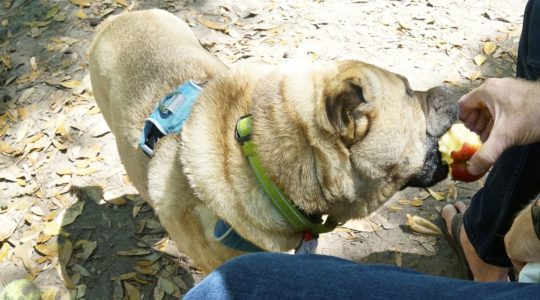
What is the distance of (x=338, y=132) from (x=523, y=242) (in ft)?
2.61

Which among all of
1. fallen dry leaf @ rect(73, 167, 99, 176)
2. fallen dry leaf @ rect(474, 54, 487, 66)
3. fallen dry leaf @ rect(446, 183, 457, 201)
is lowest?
fallen dry leaf @ rect(73, 167, 99, 176)

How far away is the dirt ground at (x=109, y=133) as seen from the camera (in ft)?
10.7

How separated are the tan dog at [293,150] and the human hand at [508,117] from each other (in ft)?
0.88

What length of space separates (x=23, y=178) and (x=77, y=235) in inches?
32.8

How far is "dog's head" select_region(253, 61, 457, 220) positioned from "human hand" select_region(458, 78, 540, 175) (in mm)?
273

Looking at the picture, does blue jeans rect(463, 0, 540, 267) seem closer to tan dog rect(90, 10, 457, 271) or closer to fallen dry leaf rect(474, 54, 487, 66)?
tan dog rect(90, 10, 457, 271)

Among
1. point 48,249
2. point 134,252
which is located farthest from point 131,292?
point 48,249

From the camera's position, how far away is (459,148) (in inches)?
85.9

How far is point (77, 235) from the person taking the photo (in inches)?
138

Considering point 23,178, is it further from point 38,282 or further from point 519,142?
point 519,142

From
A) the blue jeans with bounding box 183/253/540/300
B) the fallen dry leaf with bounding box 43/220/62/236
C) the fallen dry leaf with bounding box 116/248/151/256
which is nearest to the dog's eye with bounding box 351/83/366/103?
the blue jeans with bounding box 183/253/540/300

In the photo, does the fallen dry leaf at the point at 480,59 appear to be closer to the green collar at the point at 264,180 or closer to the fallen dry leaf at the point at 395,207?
the fallen dry leaf at the point at 395,207

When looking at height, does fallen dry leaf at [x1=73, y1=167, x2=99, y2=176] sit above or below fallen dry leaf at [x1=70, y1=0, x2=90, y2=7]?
below

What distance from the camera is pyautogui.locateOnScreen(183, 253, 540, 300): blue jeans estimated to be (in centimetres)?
138
